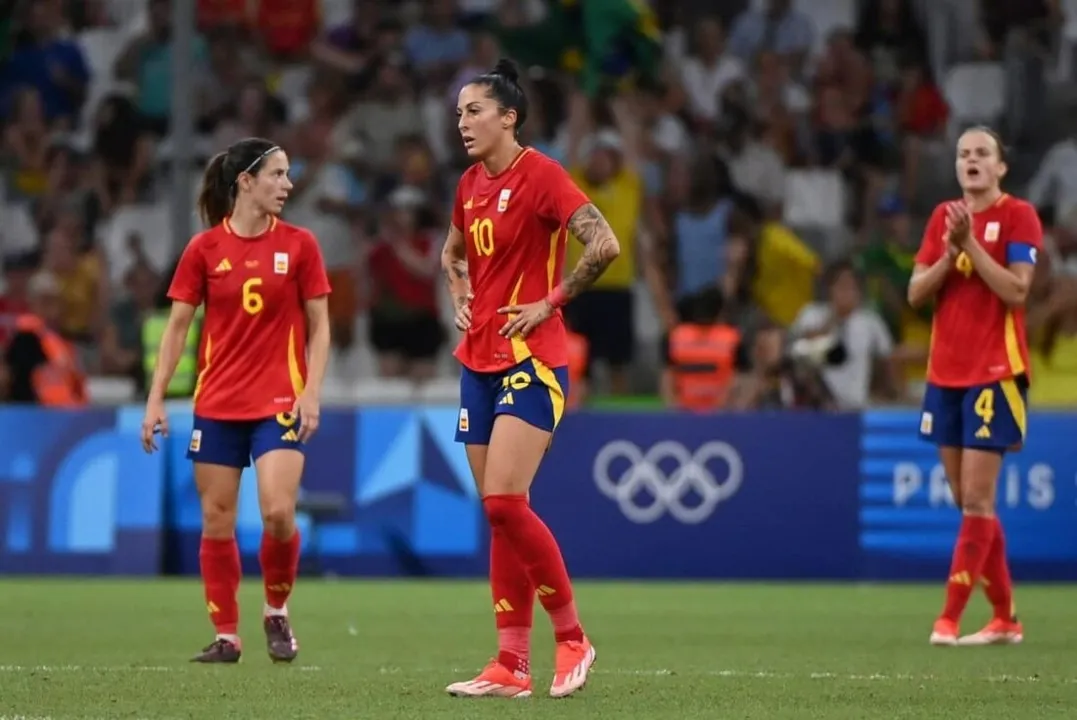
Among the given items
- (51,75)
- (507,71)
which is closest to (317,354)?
(507,71)

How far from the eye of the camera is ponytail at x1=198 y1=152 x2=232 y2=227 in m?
10.3

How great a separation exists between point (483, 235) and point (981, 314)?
3.53 meters

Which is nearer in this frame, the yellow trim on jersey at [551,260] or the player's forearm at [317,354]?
the yellow trim on jersey at [551,260]

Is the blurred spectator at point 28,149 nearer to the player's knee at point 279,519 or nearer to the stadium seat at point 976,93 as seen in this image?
the stadium seat at point 976,93

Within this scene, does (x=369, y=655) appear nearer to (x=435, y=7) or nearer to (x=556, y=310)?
(x=556, y=310)

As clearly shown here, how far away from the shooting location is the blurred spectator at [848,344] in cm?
1772

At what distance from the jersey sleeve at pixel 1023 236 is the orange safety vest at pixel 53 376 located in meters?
9.05

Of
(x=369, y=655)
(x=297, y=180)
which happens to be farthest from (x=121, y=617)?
(x=297, y=180)

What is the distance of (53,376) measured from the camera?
18.1 m

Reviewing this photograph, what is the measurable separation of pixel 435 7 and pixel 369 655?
11.8 meters

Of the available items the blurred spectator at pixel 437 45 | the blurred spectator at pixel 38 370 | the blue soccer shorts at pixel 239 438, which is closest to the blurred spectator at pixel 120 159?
the blurred spectator at pixel 437 45

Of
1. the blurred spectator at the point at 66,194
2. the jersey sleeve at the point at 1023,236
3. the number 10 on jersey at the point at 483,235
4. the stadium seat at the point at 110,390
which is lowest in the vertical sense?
the stadium seat at the point at 110,390

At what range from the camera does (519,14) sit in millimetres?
21062

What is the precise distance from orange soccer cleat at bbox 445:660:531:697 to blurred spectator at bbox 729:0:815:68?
12.9m
